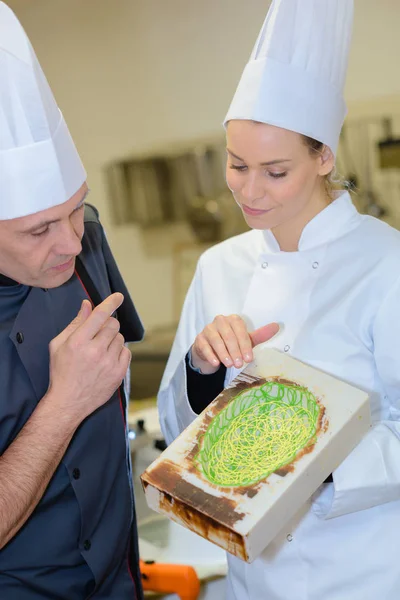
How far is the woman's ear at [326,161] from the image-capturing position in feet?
4.53

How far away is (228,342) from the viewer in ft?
4.23

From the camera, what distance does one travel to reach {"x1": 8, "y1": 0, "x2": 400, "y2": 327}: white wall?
3643mm

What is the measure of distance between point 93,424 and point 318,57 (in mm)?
856

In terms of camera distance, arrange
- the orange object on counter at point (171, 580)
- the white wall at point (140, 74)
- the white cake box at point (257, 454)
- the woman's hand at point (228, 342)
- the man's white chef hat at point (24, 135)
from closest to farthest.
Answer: the white cake box at point (257, 454), the man's white chef hat at point (24, 135), the woman's hand at point (228, 342), the orange object on counter at point (171, 580), the white wall at point (140, 74)

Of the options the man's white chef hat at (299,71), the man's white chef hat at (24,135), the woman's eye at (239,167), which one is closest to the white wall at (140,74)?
the man's white chef hat at (299,71)

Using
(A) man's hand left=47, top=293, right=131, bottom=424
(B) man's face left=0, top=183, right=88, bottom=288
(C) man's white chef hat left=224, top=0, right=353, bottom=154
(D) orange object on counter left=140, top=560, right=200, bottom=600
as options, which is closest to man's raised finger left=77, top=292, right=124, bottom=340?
(A) man's hand left=47, top=293, right=131, bottom=424

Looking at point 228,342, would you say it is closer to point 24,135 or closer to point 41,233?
point 41,233

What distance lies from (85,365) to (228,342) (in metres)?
0.27

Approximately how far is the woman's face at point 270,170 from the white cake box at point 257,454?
31 cm

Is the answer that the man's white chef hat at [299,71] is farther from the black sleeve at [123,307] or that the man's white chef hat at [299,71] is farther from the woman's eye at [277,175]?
the black sleeve at [123,307]

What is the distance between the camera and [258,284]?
1.48m

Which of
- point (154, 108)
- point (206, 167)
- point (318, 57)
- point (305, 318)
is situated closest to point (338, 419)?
point (305, 318)

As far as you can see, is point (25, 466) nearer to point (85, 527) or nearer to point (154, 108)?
point (85, 527)

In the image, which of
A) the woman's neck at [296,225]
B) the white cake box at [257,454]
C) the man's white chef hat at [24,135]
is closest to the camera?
the white cake box at [257,454]
